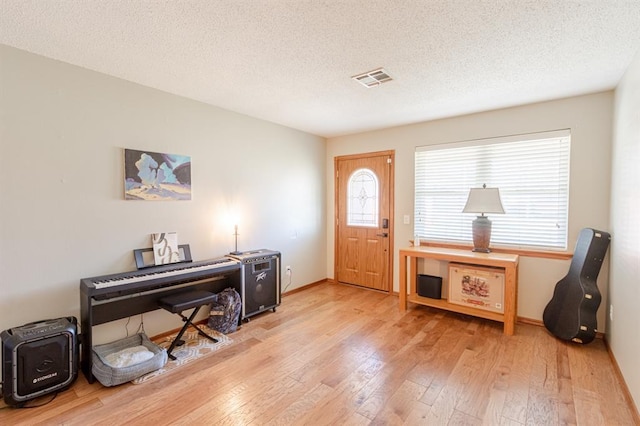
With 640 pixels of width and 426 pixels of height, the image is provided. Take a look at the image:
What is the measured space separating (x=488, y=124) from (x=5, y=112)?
4545 mm

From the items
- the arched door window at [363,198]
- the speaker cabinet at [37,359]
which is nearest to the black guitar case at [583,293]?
the arched door window at [363,198]

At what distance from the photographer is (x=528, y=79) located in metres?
2.67

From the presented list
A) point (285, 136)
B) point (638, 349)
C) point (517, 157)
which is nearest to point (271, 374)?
point (638, 349)

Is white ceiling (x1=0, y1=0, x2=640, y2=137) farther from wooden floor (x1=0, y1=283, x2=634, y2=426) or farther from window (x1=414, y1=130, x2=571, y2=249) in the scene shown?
wooden floor (x1=0, y1=283, x2=634, y2=426)

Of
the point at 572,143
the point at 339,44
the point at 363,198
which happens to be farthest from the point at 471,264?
the point at 339,44

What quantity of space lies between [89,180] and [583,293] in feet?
14.9

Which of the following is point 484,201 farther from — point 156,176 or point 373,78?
point 156,176

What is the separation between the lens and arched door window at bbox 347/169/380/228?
4.67 m

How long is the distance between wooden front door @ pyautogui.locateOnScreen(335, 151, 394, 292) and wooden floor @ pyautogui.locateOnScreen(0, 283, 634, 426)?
1.46m

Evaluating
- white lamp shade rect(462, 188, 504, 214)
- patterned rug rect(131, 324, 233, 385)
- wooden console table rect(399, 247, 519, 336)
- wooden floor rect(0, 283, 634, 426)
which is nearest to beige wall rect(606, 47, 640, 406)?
wooden floor rect(0, 283, 634, 426)

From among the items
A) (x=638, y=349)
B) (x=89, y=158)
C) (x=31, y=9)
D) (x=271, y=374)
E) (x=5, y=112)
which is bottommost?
(x=271, y=374)

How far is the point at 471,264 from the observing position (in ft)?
11.4

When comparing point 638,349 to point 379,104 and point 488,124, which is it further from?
point 379,104

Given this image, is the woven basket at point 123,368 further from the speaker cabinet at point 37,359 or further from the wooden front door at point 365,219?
the wooden front door at point 365,219
